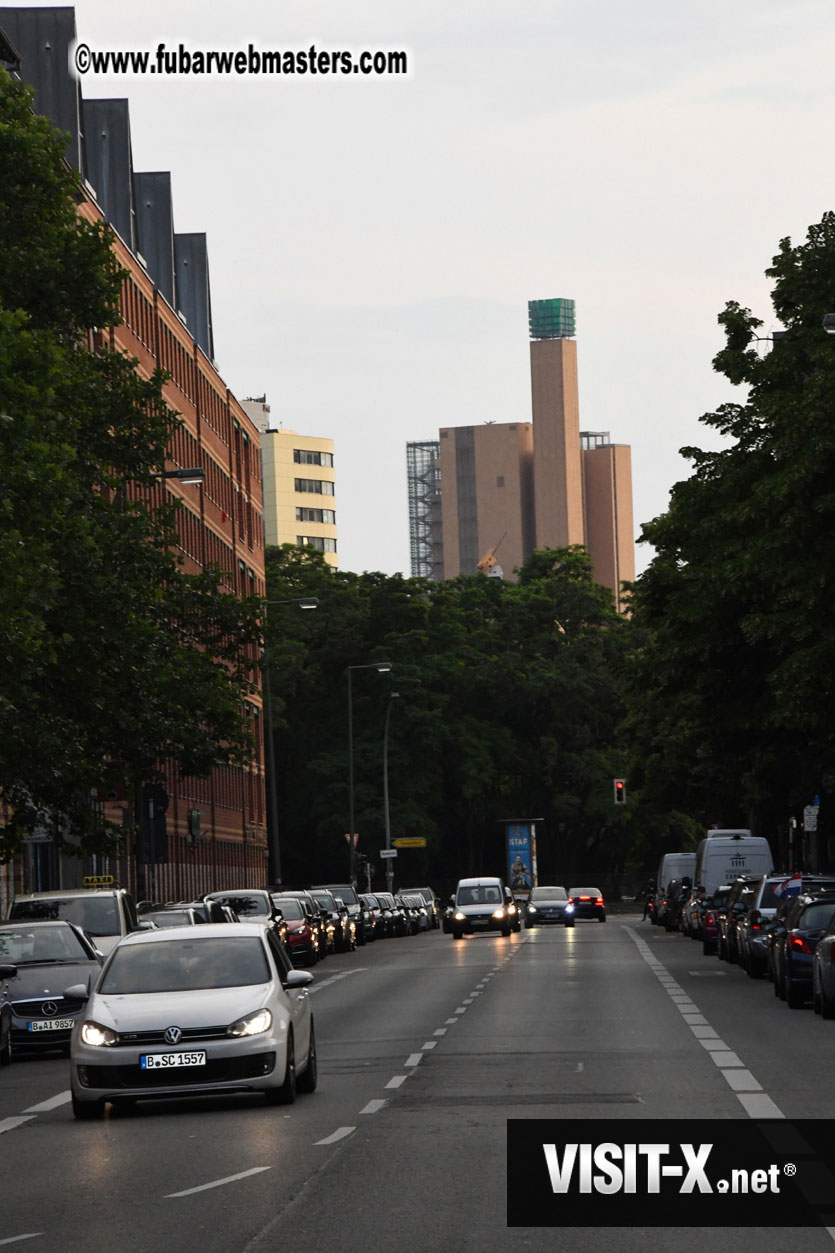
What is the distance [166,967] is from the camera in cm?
1925

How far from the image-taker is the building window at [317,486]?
7362 inches

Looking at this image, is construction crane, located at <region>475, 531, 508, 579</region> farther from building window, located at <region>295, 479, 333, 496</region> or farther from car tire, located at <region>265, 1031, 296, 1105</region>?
car tire, located at <region>265, 1031, 296, 1105</region>

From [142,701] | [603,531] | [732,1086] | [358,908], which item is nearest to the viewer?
[732,1086]

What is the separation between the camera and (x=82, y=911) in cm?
3253

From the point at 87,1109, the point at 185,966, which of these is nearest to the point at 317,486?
the point at 185,966

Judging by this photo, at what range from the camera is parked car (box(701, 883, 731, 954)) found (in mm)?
50919

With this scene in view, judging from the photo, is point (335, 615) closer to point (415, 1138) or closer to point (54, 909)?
point (54, 909)

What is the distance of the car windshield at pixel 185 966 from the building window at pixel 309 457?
16784cm

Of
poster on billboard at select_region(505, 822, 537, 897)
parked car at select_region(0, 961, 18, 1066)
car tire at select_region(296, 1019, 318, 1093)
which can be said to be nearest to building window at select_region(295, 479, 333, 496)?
poster on billboard at select_region(505, 822, 537, 897)

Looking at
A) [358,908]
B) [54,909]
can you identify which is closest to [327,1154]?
[54,909]

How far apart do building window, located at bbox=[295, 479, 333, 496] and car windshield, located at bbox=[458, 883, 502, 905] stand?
377 ft

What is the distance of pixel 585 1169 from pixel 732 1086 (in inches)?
207

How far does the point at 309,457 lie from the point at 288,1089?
169823mm

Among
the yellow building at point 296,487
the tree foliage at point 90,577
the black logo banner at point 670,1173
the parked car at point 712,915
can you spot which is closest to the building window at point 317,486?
the yellow building at point 296,487
